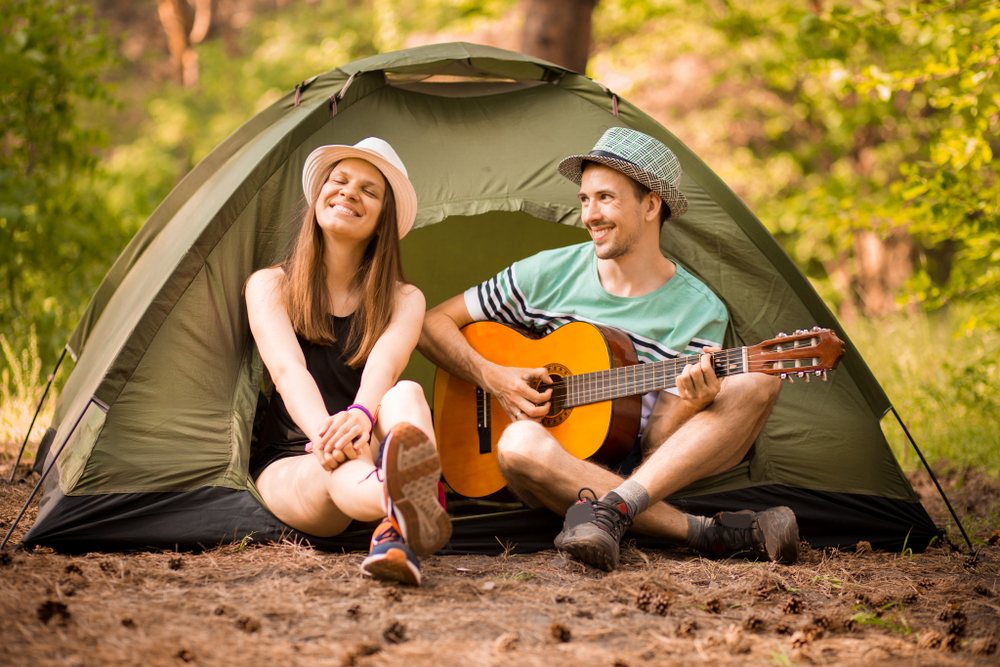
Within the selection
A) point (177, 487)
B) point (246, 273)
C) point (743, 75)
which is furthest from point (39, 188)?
point (743, 75)

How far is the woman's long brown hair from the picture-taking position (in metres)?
2.40

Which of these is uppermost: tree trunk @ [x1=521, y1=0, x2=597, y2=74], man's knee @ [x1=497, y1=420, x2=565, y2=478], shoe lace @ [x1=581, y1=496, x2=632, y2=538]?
tree trunk @ [x1=521, y1=0, x2=597, y2=74]

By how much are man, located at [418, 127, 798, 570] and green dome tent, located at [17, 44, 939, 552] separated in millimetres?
214

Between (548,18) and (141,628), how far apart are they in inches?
195

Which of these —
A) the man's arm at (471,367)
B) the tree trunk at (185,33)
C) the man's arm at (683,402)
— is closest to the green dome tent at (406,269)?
the man's arm at (683,402)

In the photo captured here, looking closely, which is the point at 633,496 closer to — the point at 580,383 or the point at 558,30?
the point at 580,383

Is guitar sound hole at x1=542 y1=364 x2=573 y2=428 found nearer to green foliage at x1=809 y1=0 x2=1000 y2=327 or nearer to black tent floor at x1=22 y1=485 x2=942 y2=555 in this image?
black tent floor at x1=22 y1=485 x2=942 y2=555

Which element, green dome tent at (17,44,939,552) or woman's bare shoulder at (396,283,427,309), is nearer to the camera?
green dome tent at (17,44,939,552)

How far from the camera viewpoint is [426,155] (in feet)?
10.2

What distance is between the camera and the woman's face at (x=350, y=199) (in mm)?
2412

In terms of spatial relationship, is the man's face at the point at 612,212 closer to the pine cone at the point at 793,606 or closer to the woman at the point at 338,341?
the woman at the point at 338,341

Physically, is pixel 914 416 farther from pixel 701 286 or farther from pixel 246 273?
pixel 246 273

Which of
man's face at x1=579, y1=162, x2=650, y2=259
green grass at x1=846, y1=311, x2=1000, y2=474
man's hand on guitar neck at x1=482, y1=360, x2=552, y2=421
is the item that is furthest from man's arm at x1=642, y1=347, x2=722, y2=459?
green grass at x1=846, y1=311, x2=1000, y2=474

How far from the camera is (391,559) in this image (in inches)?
73.2
